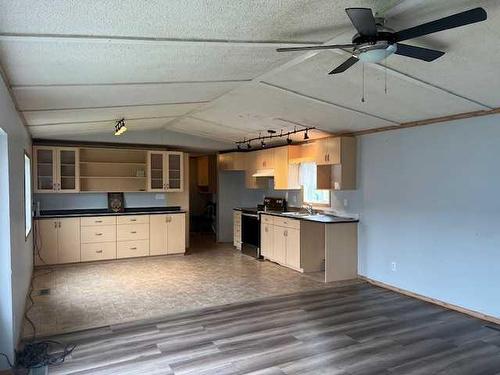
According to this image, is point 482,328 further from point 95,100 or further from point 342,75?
point 95,100

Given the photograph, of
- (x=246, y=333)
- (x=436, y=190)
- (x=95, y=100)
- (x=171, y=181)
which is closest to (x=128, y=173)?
(x=171, y=181)

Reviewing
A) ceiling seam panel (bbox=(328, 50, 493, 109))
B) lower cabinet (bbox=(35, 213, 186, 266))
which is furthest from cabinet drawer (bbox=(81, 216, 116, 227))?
ceiling seam panel (bbox=(328, 50, 493, 109))

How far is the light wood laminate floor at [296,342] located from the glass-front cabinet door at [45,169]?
3.93m

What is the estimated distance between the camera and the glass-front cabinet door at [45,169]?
6703mm

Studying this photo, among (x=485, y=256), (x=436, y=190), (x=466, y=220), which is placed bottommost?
(x=485, y=256)

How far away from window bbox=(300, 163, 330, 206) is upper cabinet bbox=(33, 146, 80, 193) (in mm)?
4289

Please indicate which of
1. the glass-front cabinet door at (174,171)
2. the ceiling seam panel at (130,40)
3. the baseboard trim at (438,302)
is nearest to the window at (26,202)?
the glass-front cabinet door at (174,171)

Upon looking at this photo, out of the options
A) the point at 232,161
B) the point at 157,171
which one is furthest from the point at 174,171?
the point at 232,161

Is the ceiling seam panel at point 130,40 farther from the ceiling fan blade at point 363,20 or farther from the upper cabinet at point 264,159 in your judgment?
the upper cabinet at point 264,159

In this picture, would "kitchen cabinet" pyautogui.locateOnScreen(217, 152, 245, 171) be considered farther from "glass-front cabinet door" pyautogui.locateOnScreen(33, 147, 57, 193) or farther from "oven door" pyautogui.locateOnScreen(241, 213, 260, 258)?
"glass-front cabinet door" pyautogui.locateOnScreen(33, 147, 57, 193)

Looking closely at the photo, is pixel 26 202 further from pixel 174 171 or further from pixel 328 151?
pixel 328 151

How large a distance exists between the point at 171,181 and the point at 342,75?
5116mm

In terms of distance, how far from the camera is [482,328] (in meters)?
3.84

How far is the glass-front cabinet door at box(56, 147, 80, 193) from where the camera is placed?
22.8ft
